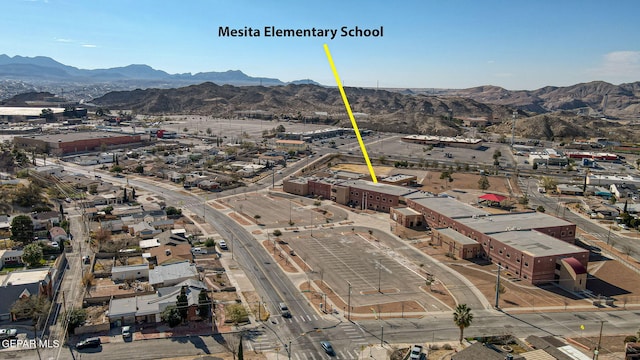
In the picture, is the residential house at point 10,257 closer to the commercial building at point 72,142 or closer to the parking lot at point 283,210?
the parking lot at point 283,210

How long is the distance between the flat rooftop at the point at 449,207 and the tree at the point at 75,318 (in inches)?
1398

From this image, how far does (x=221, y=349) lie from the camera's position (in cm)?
2853

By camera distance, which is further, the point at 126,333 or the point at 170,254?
the point at 170,254

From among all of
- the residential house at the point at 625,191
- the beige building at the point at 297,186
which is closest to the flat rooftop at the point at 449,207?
the beige building at the point at 297,186

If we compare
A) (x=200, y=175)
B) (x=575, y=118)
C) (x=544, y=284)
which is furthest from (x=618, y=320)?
(x=575, y=118)

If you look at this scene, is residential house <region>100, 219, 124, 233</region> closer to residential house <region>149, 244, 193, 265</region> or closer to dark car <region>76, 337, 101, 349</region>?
residential house <region>149, 244, 193, 265</region>

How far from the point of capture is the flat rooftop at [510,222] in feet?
151

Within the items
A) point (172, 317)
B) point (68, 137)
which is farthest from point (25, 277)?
Result: point (68, 137)

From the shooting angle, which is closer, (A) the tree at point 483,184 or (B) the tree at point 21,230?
(B) the tree at point 21,230

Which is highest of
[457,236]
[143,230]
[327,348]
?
[457,236]

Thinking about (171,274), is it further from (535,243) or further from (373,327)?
(535,243)

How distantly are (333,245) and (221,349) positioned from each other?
20.5 m

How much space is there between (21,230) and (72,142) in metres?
60.6

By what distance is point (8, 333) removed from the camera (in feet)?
96.9
